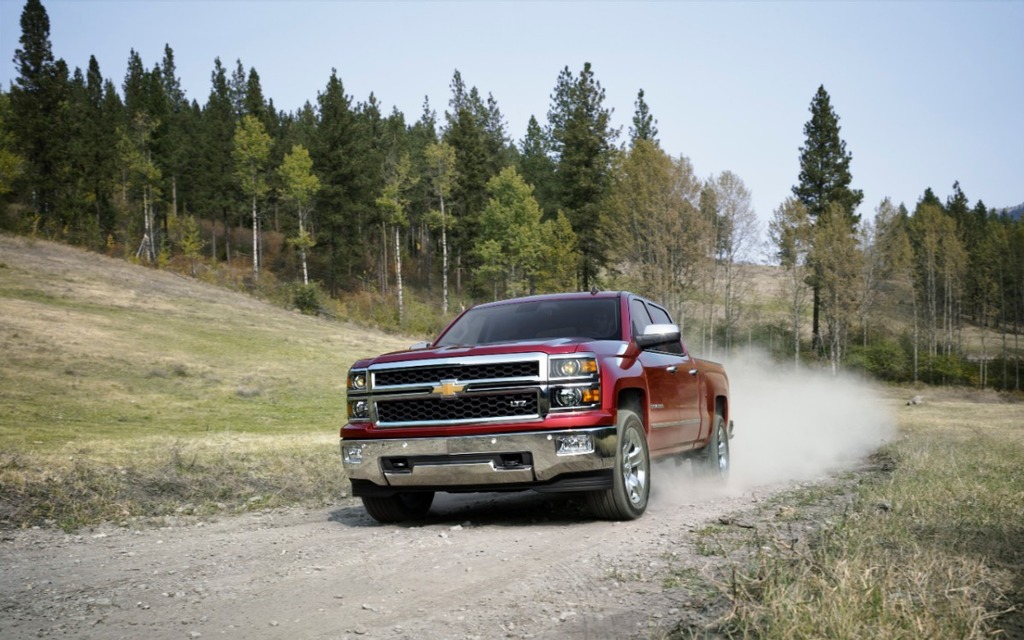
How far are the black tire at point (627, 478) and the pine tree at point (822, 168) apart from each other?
6205 cm

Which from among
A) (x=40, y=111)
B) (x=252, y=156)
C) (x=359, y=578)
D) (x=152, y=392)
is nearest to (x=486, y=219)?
(x=252, y=156)

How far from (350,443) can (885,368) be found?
62.4 m

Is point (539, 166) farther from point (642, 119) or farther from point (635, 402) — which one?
point (635, 402)

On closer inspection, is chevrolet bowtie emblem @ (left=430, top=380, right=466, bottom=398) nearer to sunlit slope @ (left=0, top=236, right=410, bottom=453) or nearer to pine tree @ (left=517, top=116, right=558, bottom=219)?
sunlit slope @ (left=0, top=236, right=410, bottom=453)

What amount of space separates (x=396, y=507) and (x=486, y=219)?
171ft

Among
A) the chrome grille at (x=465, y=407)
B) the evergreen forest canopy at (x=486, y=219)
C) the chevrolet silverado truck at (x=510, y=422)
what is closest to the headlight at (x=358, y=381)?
the chevrolet silverado truck at (x=510, y=422)

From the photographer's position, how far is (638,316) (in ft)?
29.0

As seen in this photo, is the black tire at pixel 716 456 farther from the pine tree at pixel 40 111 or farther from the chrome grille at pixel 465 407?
the pine tree at pixel 40 111

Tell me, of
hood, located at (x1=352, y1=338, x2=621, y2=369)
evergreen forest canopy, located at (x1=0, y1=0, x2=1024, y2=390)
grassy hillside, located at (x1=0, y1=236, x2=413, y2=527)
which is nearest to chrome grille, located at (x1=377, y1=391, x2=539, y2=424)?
hood, located at (x1=352, y1=338, x2=621, y2=369)

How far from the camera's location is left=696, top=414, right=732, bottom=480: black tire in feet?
33.4

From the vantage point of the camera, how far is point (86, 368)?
2412 cm

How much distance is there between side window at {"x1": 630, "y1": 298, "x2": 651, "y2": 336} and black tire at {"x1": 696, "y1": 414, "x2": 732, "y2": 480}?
6.42 feet

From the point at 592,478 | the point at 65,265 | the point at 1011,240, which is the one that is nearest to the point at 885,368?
the point at 1011,240

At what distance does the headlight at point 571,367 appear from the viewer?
690 cm
